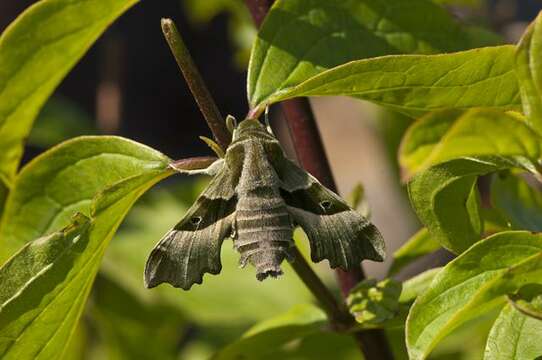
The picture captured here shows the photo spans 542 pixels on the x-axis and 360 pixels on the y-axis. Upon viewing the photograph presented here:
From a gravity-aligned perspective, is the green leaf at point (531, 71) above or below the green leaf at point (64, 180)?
above

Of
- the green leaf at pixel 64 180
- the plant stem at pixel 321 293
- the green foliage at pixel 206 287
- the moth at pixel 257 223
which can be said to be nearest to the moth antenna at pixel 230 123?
the moth at pixel 257 223

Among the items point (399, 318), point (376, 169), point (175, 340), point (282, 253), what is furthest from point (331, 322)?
point (376, 169)

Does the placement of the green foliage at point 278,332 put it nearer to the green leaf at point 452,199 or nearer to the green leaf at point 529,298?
the green leaf at point 452,199

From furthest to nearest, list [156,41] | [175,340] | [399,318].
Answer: [156,41]
[175,340]
[399,318]

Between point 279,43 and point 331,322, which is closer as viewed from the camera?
point 279,43

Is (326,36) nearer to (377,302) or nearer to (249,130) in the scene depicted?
(249,130)

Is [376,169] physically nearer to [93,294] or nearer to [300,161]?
[93,294]
